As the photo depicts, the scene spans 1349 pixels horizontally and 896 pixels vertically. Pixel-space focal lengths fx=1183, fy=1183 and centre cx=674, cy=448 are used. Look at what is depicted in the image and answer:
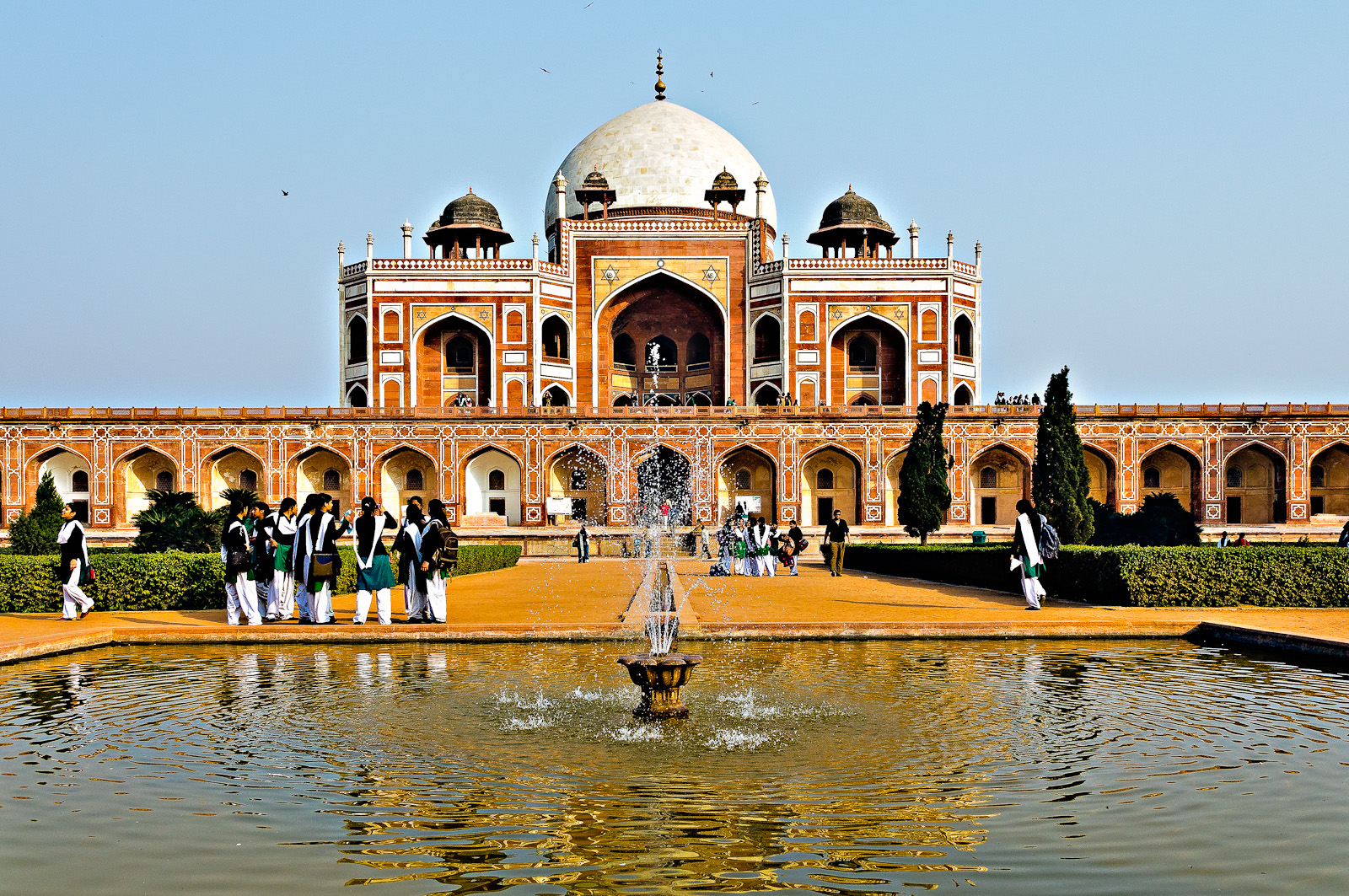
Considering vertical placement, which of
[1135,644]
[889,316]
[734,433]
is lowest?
[1135,644]

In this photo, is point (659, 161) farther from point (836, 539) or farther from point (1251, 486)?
point (836, 539)

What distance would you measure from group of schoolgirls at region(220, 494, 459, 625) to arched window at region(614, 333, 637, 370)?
97.2 ft

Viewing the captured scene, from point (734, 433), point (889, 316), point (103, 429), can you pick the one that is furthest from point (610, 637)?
point (889, 316)

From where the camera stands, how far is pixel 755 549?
55.9ft

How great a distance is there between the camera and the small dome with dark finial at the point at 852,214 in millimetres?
38375

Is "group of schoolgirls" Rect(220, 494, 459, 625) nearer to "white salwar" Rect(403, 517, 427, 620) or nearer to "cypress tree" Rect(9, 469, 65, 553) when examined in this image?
"white salwar" Rect(403, 517, 427, 620)

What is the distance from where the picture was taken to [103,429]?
31312 millimetres

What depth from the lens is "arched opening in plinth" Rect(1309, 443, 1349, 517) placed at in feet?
107

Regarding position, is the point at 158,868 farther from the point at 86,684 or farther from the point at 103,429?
the point at 103,429

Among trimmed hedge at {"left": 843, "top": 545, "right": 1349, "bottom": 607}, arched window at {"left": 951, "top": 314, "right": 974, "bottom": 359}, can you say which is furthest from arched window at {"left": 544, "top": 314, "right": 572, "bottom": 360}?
trimmed hedge at {"left": 843, "top": 545, "right": 1349, "bottom": 607}

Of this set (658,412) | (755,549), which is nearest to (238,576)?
(755,549)

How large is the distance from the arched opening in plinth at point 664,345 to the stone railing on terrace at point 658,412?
5.91 metres

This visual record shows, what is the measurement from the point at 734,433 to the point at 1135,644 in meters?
24.0

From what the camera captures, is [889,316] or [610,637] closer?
[610,637]
